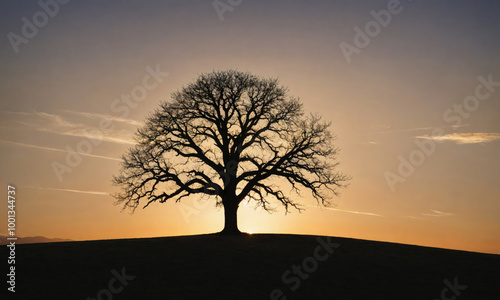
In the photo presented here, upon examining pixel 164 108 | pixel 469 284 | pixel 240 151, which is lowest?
pixel 469 284

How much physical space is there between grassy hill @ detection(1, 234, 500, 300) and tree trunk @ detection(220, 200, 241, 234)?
8.48ft

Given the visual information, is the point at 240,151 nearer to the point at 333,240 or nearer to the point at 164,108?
the point at 164,108

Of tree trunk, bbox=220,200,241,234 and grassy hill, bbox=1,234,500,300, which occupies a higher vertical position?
tree trunk, bbox=220,200,241,234

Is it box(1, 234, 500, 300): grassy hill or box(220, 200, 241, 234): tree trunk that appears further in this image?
box(220, 200, 241, 234): tree trunk

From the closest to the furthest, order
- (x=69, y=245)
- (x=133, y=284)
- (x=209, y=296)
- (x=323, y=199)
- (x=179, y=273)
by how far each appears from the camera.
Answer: (x=209, y=296) → (x=133, y=284) → (x=179, y=273) → (x=69, y=245) → (x=323, y=199)

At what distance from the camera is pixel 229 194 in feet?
135

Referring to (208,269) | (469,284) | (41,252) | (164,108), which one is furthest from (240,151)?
(469,284)

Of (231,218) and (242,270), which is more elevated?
(231,218)

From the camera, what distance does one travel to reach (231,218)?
41.2 metres

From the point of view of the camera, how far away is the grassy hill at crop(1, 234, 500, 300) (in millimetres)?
25281

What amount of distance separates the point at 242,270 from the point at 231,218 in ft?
40.5

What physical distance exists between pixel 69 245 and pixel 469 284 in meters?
28.3

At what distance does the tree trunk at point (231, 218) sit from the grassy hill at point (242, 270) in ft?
8.48

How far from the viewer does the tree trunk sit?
41072mm
